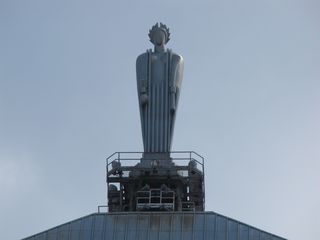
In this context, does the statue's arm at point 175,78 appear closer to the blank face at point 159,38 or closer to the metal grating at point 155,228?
the blank face at point 159,38

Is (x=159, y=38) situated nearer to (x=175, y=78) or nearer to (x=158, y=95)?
(x=175, y=78)

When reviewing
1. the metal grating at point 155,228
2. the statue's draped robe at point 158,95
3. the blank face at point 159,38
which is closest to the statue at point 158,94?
the statue's draped robe at point 158,95

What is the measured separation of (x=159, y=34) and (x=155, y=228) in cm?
1911

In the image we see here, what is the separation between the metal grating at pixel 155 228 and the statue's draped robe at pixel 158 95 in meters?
8.18

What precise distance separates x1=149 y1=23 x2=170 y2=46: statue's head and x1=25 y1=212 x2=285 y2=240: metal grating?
1705cm

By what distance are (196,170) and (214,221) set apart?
7295 mm

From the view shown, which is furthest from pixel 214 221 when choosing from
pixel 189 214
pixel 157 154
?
pixel 157 154

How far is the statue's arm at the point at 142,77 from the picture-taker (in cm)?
11206

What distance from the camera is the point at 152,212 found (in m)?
104

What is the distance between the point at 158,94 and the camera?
369 feet

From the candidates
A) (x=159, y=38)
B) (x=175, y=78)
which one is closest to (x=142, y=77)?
(x=175, y=78)

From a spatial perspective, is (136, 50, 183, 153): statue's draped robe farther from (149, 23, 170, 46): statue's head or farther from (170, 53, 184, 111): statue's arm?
(149, 23, 170, 46): statue's head

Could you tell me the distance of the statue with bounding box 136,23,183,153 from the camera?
111m

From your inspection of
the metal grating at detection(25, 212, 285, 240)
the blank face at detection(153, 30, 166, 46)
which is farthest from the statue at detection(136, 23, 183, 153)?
the metal grating at detection(25, 212, 285, 240)
